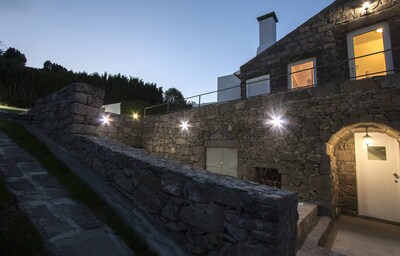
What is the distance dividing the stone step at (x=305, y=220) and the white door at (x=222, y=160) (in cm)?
268

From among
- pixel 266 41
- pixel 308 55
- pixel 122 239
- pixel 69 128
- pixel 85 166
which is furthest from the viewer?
pixel 266 41

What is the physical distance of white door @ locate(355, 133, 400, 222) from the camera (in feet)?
21.3

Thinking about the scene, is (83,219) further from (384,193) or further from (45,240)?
(384,193)

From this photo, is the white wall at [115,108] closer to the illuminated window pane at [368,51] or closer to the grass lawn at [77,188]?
the grass lawn at [77,188]

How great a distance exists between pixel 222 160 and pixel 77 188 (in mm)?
5477

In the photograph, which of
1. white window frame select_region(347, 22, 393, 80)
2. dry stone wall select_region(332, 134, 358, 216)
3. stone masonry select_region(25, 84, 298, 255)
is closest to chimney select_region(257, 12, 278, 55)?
white window frame select_region(347, 22, 393, 80)

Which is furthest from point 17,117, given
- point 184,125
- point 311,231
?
point 311,231

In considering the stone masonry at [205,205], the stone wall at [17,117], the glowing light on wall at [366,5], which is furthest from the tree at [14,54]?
the glowing light on wall at [366,5]

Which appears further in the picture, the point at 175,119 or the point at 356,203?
the point at 175,119

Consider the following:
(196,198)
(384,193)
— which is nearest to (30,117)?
(196,198)

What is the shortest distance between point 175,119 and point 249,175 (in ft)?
15.2

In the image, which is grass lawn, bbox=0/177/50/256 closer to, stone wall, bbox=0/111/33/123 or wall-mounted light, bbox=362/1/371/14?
stone wall, bbox=0/111/33/123

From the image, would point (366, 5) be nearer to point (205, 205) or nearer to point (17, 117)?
point (205, 205)

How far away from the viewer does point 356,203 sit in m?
6.91
